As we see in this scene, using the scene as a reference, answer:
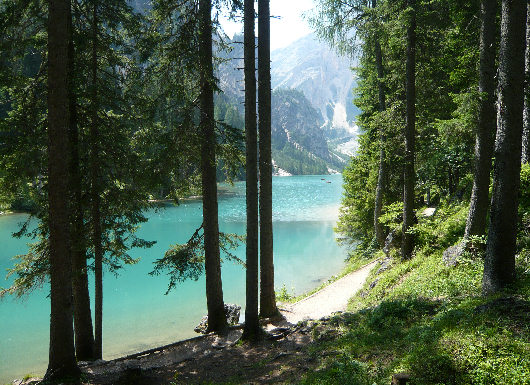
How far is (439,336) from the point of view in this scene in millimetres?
4438

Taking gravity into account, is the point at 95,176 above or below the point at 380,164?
below

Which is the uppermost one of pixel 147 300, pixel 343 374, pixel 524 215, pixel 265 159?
pixel 265 159

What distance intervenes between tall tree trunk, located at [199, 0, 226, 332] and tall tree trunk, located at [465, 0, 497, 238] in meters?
5.52

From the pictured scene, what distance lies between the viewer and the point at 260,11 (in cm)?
818

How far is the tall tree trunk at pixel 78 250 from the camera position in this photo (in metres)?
8.04

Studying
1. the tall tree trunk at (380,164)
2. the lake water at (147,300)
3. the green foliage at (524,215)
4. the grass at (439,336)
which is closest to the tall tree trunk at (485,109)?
the green foliage at (524,215)

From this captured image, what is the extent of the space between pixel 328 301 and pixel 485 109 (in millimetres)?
7419

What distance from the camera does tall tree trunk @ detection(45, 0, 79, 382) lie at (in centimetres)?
578

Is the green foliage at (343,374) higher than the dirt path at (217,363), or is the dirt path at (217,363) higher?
the green foliage at (343,374)

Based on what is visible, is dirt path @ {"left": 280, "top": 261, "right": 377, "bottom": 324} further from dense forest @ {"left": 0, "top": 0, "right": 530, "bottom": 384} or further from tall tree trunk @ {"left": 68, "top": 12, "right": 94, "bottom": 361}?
tall tree trunk @ {"left": 68, "top": 12, "right": 94, "bottom": 361}

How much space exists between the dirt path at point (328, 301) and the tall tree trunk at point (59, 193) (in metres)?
5.31

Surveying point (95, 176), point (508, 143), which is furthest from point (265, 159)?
point (508, 143)

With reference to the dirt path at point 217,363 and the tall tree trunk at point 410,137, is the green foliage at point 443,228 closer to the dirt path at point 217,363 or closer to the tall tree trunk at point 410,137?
Result: the tall tree trunk at point 410,137

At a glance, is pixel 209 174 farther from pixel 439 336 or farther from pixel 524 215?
pixel 524 215
